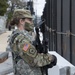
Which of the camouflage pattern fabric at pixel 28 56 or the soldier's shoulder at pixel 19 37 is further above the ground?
the soldier's shoulder at pixel 19 37

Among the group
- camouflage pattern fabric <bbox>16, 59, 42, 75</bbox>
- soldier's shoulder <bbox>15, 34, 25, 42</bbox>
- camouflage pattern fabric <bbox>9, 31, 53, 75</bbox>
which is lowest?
camouflage pattern fabric <bbox>16, 59, 42, 75</bbox>

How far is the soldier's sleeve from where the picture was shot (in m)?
3.51

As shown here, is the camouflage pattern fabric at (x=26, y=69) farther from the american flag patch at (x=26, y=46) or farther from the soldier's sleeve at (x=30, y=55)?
the american flag patch at (x=26, y=46)

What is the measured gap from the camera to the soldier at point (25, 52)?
353 centimetres

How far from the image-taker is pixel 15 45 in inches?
144

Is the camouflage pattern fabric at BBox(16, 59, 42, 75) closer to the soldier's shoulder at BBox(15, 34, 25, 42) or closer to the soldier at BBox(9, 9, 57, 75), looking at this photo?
the soldier at BBox(9, 9, 57, 75)

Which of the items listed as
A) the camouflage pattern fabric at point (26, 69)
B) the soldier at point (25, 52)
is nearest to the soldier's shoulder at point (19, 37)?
the soldier at point (25, 52)

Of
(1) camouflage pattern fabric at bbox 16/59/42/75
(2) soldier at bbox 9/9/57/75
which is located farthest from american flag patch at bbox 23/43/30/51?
(1) camouflage pattern fabric at bbox 16/59/42/75

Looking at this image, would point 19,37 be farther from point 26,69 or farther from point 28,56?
point 26,69

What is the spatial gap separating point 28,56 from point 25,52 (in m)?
0.06

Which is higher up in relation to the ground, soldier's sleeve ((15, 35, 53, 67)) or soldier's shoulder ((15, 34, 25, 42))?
soldier's shoulder ((15, 34, 25, 42))

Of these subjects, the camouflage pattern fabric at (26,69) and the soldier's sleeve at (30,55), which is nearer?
the soldier's sleeve at (30,55)

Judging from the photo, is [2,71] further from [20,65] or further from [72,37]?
[20,65]

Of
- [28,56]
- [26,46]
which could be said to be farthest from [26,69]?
[26,46]
